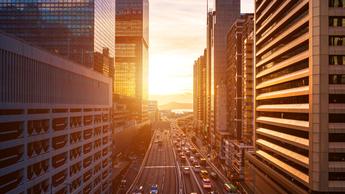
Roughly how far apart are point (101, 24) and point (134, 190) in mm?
59297

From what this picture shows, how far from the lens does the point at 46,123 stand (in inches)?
1724

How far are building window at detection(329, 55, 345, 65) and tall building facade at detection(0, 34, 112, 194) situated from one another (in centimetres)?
3071

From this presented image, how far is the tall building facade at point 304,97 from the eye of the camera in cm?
3622

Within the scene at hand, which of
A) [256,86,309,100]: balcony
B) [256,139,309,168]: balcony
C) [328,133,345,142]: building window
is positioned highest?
[256,86,309,100]: balcony

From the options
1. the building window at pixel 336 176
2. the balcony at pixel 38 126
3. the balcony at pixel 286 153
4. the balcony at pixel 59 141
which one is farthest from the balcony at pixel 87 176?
the building window at pixel 336 176

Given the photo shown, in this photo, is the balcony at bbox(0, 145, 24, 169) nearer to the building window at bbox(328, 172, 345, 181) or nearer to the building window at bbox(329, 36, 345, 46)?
the building window at bbox(328, 172, 345, 181)

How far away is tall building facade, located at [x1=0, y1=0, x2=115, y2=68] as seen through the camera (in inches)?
4272

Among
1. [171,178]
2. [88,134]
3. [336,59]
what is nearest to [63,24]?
[171,178]

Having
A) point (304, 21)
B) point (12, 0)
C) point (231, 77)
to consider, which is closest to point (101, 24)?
point (12, 0)

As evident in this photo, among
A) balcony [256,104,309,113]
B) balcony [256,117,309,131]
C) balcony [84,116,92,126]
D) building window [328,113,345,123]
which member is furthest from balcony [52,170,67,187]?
building window [328,113,345,123]

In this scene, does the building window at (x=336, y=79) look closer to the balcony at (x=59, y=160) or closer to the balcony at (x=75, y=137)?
the balcony at (x=59, y=160)

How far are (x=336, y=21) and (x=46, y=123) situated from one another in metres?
34.1

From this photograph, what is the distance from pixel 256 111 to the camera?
213ft

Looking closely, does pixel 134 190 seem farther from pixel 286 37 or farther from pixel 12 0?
pixel 12 0
